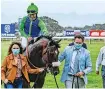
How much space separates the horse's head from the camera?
1016cm

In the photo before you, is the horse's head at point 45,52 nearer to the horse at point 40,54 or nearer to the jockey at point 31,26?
the horse at point 40,54

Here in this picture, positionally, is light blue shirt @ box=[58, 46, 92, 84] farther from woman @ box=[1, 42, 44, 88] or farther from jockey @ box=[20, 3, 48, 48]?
jockey @ box=[20, 3, 48, 48]

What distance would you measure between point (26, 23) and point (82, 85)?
2.69m

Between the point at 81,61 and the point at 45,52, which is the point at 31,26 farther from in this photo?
the point at 81,61

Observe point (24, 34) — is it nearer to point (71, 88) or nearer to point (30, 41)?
point (30, 41)

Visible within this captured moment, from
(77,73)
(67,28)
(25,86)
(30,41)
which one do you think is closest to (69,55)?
(77,73)

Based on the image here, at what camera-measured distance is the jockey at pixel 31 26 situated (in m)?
11.2

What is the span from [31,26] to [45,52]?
110 centimetres

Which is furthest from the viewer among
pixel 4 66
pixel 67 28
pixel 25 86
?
pixel 67 28

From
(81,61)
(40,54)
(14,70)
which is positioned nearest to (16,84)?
(14,70)

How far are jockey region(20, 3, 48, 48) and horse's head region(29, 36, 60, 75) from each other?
0.33 metres

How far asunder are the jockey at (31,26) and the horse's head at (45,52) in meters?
0.33

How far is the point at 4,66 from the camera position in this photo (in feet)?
29.0

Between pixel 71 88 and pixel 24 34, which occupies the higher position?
pixel 24 34
